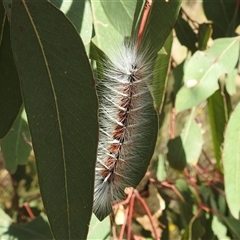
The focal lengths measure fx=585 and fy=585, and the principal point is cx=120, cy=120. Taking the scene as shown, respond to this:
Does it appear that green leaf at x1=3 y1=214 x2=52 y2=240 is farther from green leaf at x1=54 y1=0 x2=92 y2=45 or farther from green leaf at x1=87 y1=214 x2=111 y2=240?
green leaf at x1=54 y1=0 x2=92 y2=45

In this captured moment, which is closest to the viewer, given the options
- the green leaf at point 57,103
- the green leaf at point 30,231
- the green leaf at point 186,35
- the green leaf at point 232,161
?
the green leaf at point 57,103

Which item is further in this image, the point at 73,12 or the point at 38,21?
the point at 73,12

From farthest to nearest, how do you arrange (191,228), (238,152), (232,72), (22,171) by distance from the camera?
(22,171), (191,228), (232,72), (238,152)

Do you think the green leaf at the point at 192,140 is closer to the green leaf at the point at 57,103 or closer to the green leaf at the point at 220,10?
the green leaf at the point at 220,10

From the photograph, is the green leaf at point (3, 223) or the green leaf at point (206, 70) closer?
the green leaf at point (206, 70)

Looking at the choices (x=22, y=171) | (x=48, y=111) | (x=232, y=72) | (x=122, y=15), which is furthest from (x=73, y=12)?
(x=22, y=171)

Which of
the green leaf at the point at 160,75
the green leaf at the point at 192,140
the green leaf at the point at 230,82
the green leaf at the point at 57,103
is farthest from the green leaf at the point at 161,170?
the green leaf at the point at 57,103

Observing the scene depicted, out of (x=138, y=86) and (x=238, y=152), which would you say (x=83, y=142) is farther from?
(x=238, y=152)
